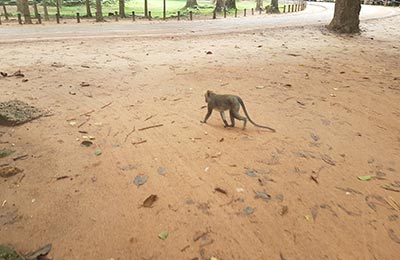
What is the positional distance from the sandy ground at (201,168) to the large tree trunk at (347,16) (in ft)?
26.8

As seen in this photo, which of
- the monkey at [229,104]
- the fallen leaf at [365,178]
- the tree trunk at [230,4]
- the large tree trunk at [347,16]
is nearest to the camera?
the fallen leaf at [365,178]

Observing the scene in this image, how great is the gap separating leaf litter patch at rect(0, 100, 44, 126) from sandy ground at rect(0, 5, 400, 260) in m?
0.19

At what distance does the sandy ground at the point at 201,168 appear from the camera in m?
2.96

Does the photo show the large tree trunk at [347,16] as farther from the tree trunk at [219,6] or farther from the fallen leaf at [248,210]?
the tree trunk at [219,6]

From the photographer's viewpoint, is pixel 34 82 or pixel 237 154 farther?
pixel 34 82

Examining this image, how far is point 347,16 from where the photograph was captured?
15227mm

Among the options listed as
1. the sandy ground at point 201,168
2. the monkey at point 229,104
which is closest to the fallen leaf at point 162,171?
the sandy ground at point 201,168

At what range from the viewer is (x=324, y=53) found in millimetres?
11078

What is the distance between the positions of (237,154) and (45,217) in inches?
92.8

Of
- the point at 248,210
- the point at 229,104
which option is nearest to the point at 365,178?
the point at 248,210

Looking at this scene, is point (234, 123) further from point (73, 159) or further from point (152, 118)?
point (73, 159)

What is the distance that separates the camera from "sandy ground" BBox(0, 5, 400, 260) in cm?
296

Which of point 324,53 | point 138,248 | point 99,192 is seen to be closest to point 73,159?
point 99,192

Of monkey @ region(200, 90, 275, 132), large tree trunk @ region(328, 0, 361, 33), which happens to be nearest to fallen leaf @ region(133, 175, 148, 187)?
monkey @ region(200, 90, 275, 132)
